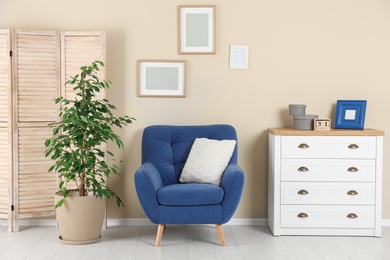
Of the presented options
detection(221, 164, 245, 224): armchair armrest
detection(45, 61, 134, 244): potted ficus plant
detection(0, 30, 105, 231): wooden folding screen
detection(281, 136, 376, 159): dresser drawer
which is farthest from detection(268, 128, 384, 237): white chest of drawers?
detection(0, 30, 105, 231): wooden folding screen

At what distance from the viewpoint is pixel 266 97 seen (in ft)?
16.1

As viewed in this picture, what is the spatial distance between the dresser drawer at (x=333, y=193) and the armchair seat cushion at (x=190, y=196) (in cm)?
73

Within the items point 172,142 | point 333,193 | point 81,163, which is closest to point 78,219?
point 81,163

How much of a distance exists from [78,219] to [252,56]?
2007 millimetres

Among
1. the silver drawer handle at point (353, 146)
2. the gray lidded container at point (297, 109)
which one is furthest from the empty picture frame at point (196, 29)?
the silver drawer handle at point (353, 146)

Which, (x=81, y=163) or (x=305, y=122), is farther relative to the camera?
(x=305, y=122)

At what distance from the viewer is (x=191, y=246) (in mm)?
4207

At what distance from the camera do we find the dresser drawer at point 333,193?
4492 mm

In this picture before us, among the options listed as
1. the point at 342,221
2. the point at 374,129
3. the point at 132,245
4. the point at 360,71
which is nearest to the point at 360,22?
the point at 360,71

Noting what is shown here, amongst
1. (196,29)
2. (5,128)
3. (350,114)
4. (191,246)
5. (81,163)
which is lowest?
(191,246)

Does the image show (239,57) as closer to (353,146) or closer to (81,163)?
(353,146)

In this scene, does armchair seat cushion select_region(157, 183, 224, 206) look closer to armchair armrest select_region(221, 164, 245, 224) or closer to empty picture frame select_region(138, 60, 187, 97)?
armchair armrest select_region(221, 164, 245, 224)

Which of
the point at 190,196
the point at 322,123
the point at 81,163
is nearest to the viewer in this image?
the point at 190,196

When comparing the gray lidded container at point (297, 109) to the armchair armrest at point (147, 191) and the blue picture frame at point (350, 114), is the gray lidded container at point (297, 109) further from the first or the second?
the armchair armrest at point (147, 191)
